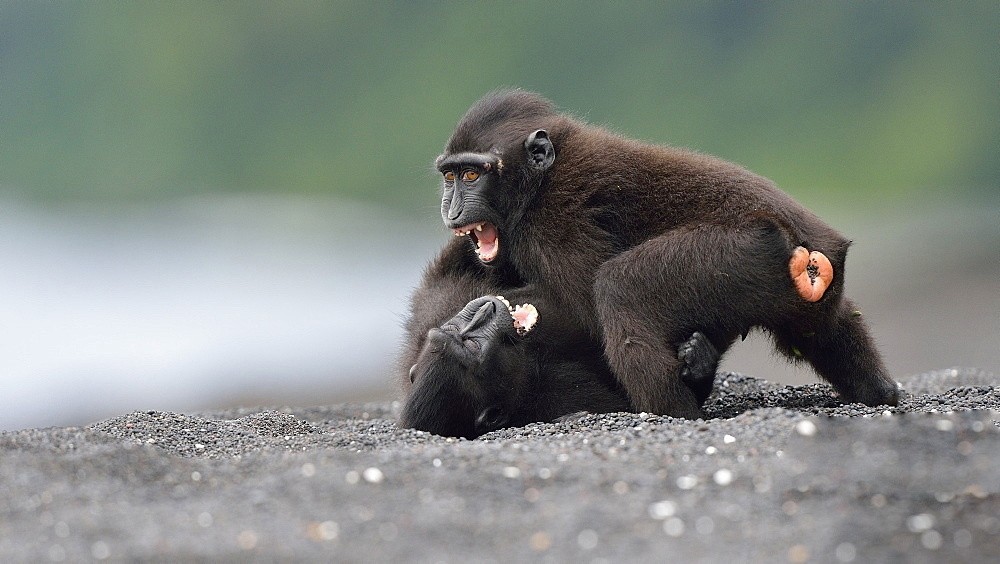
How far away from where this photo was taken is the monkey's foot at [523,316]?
7156mm

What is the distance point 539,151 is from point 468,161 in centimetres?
44

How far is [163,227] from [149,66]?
336 cm

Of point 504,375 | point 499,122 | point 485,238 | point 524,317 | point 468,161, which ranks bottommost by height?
point 504,375

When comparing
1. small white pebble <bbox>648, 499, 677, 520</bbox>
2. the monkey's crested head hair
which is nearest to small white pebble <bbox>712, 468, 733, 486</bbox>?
small white pebble <bbox>648, 499, 677, 520</bbox>

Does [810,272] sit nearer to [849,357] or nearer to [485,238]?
[849,357]

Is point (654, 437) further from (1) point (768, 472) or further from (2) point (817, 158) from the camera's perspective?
(2) point (817, 158)

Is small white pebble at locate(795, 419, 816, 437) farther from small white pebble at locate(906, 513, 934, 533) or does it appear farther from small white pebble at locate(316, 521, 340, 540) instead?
small white pebble at locate(316, 521, 340, 540)

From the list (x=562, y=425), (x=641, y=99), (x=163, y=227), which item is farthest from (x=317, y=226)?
(x=562, y=425)

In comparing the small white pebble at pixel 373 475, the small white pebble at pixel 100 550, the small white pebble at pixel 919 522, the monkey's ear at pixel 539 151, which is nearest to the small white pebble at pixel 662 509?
the small white pebble at pixel 919 522

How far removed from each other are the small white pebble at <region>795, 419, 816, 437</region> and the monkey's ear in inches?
108

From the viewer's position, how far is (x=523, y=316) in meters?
7.20

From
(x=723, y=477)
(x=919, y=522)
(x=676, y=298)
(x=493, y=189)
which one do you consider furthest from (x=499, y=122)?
(x=919, y=522)

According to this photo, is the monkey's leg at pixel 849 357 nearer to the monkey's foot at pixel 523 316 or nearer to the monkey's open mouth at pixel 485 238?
the monkey's foot at pixel 523 316

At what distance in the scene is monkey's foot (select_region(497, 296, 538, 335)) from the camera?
7.16m
